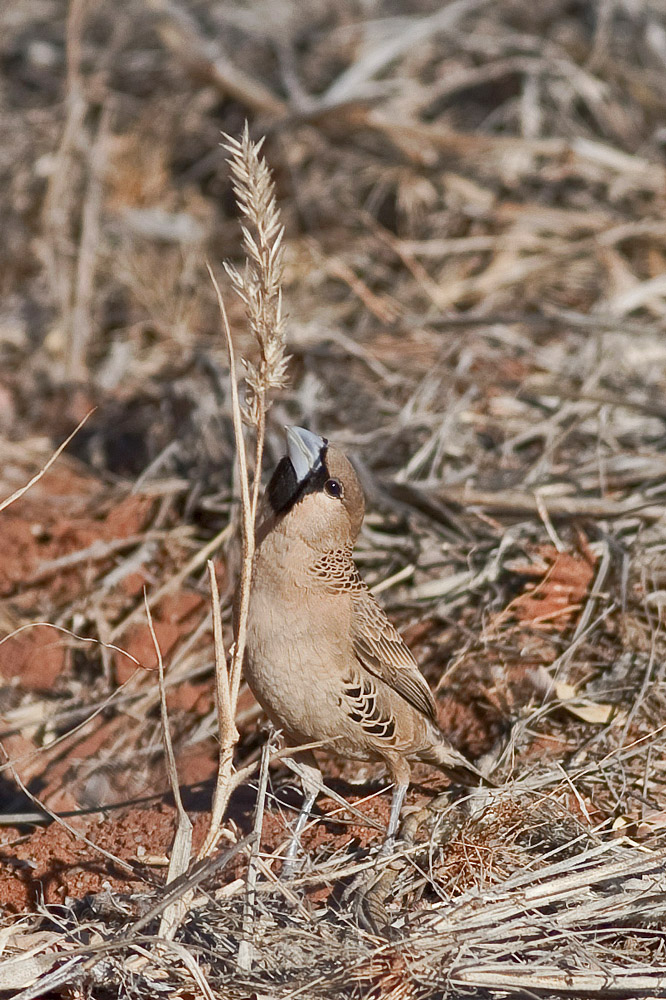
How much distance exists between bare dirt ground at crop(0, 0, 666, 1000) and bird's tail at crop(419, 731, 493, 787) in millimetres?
110

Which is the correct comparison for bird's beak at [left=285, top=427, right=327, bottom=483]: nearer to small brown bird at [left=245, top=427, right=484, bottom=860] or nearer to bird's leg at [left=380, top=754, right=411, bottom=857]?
small brown bird at [left=245, top=427, right=484, bottom=860]

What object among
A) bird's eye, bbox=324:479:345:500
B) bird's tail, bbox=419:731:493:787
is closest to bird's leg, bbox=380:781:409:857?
bird's tail, bbox=419:731:493:787

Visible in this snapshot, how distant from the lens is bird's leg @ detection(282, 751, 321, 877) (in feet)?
11.5

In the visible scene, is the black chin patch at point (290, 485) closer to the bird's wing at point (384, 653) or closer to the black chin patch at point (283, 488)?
the black chin patch at point (283, 488)

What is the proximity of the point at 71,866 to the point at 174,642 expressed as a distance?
4.56 ft

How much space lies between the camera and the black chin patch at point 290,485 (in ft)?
11.8

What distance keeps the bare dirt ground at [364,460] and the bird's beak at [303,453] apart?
31.7 inches

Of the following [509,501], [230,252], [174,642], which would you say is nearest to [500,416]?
[509,501]

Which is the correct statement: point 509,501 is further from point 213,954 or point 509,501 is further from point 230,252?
point 230,252

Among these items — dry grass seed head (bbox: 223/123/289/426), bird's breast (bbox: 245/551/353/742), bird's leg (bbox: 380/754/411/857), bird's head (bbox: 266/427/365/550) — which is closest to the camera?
dry grass seed head (bbox: 223/123/289/426)

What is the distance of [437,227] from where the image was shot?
25.5 ft

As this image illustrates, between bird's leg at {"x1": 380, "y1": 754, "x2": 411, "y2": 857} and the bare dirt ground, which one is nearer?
the bare dirt ground

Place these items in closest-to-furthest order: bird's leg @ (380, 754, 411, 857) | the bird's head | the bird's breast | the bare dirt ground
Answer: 1. the bare dirt ground
2. the bird's breast
3. the bird's head
4. bird's leg @ (380, 754, 411, 857)

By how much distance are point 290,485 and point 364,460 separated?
2.00 metres
